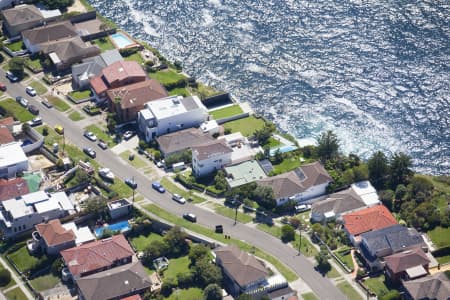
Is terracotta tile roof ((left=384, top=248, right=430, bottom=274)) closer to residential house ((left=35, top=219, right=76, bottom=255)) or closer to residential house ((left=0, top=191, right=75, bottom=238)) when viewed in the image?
residential house ((left=35, top=219, right=76, bottom=255))

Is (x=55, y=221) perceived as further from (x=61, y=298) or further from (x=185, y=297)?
(x=185, y=297)

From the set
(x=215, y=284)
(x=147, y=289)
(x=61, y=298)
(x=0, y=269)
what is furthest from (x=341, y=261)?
(x=0, y=269)

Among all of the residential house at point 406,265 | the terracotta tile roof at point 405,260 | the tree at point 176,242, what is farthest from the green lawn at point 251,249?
the terracotta tile roof at point 405,260

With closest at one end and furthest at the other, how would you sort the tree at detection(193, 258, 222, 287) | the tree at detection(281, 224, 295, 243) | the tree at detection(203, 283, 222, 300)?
the tree at detection(203, 283, 222, 300), the tree at detection(193, 258, 222, 287), the tree at detection(281, 224, 295, 243)

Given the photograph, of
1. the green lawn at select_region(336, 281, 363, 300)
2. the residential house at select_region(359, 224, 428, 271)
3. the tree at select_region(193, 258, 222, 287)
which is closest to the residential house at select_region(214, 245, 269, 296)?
the tree at select_region(193, 258, 222, 287)

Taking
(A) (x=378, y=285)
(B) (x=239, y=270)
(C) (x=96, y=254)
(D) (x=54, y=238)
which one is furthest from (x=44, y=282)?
(A) (x=378, y=285)

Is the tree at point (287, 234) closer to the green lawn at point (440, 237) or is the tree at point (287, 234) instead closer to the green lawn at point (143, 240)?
the green lawn at point (143, 240)
